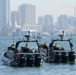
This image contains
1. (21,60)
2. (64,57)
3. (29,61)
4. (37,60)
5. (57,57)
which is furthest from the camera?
(64,57)

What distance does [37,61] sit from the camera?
45.4 meters

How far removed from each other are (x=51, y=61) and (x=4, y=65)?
4.72 metres

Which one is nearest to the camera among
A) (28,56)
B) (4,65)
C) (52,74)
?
(52,74)

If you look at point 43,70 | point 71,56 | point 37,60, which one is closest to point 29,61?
point 37,60

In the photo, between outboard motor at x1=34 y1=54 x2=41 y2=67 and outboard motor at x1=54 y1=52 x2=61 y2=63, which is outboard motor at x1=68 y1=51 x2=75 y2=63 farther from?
outboard motor at x1=34 y1=54 x2=41 y2=67

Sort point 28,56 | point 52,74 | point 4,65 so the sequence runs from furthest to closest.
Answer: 1. point 4,65
2. point 28,56
3. point 52,74

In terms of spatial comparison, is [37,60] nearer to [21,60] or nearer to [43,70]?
[21,60]

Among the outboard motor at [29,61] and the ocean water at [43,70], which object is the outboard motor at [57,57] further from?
the outboard motor at [29,61]

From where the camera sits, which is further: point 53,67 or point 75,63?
point 75,63

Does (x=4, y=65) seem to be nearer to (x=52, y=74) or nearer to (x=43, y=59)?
(x=43, y=59)

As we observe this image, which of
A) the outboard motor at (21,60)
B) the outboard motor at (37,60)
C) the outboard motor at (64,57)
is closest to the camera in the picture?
the outboard motor at (21,60)

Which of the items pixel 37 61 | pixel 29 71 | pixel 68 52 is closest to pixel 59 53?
pixel 68 52

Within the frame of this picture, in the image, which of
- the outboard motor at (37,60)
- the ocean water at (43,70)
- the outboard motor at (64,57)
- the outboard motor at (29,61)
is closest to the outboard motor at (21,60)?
the outboard motor at (29,61)

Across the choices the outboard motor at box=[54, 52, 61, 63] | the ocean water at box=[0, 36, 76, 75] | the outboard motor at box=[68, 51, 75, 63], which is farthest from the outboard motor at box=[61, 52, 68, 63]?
the ocean water at box=[0, 36, 76, 75]
